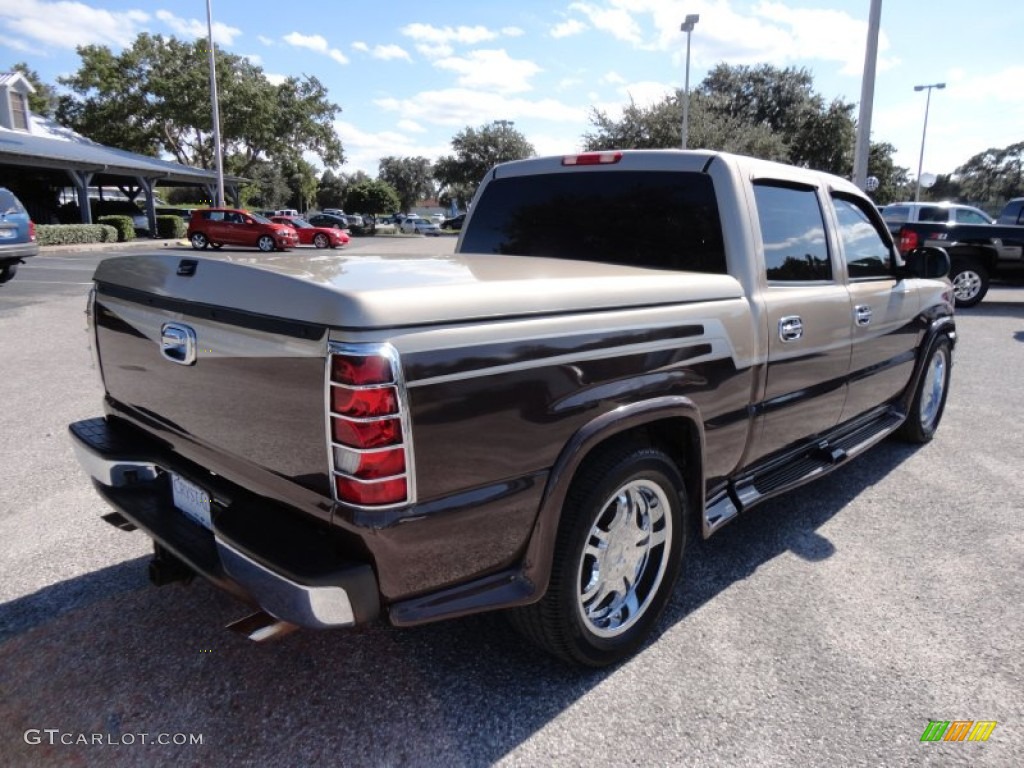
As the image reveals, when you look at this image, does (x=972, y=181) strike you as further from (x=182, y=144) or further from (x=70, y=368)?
(x=70, y=368)

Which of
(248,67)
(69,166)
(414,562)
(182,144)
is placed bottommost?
(414,562)

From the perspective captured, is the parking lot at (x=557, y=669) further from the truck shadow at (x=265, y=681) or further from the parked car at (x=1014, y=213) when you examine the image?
the parked car at (x=1014, y=213)

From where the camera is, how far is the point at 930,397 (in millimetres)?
5328

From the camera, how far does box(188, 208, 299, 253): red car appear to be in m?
26.5

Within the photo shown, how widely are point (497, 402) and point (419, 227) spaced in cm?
5374

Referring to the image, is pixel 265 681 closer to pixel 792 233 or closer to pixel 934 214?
pixel 792 233

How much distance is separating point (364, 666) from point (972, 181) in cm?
11446

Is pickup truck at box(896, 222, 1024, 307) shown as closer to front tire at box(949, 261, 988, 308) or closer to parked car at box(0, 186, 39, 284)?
front tire at box(949, 261, 988, 308)

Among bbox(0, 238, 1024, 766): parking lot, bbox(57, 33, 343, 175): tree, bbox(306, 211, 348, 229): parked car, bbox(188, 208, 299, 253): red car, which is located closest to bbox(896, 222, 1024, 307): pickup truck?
bbox(0, 238, 1024, 766): parking lot

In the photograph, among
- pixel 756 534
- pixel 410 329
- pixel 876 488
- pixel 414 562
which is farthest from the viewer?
pixel 876 488

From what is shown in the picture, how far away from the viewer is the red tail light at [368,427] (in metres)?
1.75

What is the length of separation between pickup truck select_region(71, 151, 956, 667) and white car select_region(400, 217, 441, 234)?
51.9 metres

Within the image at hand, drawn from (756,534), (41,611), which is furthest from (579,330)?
(41,611)

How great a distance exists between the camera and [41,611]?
9.43ft
